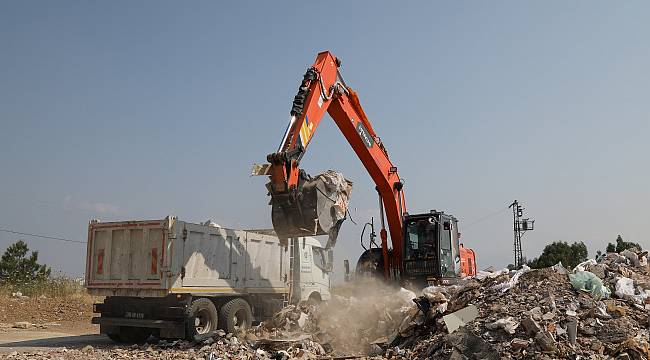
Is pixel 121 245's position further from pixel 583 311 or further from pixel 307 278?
pixel 583 311

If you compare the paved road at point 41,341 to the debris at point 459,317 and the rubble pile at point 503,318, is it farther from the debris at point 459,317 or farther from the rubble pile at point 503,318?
the debris at point 459,317

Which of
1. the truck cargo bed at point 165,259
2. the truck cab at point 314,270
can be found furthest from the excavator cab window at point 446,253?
the truck cargo bed at point 165,259

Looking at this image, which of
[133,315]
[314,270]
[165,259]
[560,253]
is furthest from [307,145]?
[560,253]

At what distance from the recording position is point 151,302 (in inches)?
481

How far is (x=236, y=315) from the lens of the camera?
13312 mm

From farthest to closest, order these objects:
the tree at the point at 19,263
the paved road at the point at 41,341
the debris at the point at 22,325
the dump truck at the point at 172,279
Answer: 1. the tree at the point at 19,263
2. the debris at the point at 22,325
3. the paved road at the point at 41,341
4. the dump truck at the point at 172,279

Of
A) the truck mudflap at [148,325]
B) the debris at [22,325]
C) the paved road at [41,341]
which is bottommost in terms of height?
the paved road at [41,341]

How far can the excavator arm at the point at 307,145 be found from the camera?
1091 cm

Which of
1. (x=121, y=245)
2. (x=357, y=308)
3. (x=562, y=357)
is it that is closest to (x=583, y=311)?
(x=562, y=357)

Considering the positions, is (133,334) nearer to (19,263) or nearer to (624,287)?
(624,287)

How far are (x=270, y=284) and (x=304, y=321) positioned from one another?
3286 mm

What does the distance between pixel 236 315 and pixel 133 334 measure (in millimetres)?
2249

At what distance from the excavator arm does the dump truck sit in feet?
7.74

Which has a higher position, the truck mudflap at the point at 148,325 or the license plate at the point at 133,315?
the license plate at the point at 133,315
